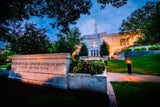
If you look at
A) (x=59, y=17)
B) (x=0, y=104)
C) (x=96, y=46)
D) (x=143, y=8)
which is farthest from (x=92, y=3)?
(x=96, y=46)

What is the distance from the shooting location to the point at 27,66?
443cm

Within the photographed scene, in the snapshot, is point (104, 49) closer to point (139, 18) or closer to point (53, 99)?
point (139, 18)

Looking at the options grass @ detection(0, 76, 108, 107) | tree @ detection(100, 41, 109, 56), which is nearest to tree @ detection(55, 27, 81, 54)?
tree @ detection(100, 41, 109, 56)

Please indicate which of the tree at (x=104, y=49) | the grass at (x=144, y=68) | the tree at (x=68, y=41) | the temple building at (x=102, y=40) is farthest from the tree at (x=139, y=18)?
the tree at (x=68, y=41)

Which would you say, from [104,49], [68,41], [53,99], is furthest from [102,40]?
[53,99]

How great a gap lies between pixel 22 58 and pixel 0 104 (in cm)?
341

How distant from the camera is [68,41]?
27203mm

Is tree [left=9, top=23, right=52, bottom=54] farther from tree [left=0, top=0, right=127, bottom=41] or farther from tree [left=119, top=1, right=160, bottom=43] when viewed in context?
tree [left=119, top=1, right=160, bottom=43]

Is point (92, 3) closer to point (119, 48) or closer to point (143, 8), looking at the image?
point (143, 8)

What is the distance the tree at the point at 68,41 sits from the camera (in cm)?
2383

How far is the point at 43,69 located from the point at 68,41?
24.3m

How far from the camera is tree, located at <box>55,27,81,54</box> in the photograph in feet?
78.2

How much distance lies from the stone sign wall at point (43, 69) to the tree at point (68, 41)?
17880 millimetres

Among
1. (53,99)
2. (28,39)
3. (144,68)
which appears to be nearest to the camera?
(53,99)
